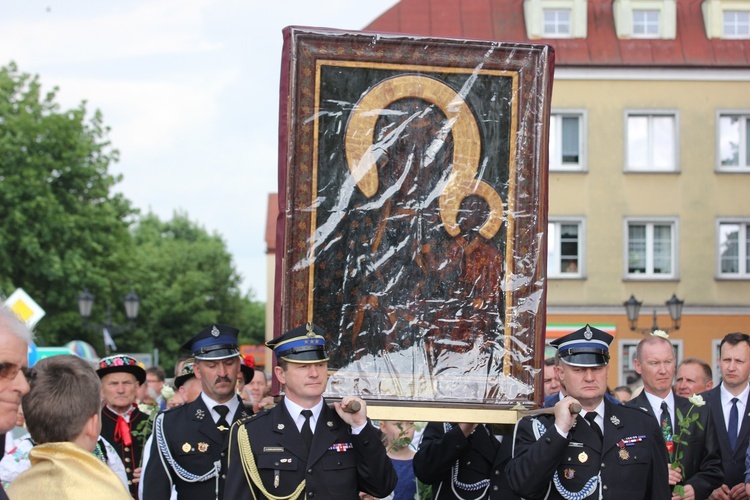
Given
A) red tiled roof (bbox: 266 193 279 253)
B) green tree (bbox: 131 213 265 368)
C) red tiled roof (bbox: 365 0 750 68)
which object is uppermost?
red tiled roof (bbox: 365 0 750 68)

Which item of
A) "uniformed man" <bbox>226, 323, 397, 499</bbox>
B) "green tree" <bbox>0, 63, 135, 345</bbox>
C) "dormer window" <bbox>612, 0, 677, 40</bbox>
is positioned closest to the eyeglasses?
"uniformed man" <bbox>226, 323, 397, 499</bbox>

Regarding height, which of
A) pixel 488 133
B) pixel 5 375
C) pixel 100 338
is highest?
pixel 488 133

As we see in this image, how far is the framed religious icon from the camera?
6656 mm

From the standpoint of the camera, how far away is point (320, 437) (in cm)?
627

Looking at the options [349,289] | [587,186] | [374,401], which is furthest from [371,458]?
[587,186]

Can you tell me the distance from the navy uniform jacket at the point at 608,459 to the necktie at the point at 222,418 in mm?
2020

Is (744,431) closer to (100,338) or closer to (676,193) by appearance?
(676,193)

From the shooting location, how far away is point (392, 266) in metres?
6.75

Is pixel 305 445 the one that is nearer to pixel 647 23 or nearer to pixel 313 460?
pixel 313 460

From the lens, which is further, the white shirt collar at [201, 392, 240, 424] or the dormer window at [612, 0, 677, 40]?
the dormer window at [612, 0, 677, 40]

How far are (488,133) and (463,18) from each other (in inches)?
1115

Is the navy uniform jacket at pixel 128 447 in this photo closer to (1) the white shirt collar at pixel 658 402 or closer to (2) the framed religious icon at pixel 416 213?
(2) the framed religious icon at pixel 416 213

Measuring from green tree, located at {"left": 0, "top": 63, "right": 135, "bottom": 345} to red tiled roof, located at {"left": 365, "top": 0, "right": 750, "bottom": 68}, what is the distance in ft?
42.1

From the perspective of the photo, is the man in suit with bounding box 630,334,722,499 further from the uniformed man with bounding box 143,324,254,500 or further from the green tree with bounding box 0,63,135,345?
the green tree with bounding box 0,63,135,345
